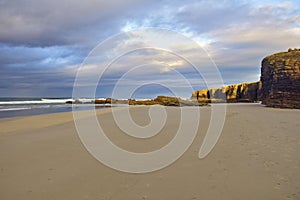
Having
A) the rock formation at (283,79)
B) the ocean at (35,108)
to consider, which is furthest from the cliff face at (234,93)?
the ocean at (35,108)

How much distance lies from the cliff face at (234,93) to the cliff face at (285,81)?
555 inches

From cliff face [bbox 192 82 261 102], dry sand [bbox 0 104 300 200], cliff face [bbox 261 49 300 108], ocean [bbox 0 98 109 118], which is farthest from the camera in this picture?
cliff face [bbox 192 82 261 102]

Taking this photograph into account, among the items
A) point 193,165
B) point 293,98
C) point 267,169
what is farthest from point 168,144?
point 293,98

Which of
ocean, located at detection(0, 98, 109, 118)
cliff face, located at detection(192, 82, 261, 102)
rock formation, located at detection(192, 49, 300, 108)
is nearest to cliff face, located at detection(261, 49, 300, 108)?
rock formation, located at detection(192, 49, 300, 108)

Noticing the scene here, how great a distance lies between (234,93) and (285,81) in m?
21.1

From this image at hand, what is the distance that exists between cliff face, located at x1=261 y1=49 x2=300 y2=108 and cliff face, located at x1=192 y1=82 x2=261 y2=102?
14109mm

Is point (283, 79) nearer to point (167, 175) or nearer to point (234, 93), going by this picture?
point (167, 175)

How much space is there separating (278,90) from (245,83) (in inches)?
833

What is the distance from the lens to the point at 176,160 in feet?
17.3

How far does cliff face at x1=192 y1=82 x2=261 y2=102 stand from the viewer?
3536cm

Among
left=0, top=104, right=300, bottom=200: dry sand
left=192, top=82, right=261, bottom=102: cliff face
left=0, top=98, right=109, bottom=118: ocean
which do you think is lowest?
left=0, top=104, right=300, bottom=200: dry sand

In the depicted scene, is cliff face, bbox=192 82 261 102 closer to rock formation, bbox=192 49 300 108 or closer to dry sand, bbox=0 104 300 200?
rock formation, bbox=192 49 300 108

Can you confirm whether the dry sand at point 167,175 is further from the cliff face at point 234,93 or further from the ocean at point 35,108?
the cliff face at point 234,93

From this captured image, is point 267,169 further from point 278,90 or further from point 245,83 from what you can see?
point 245,83
